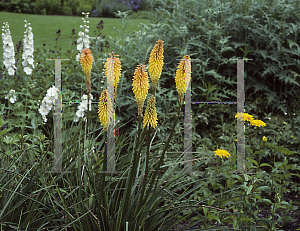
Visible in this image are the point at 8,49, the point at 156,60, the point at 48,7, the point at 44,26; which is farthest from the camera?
the point at 48,7

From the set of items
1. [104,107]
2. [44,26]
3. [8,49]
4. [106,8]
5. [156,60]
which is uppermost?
[106,8]

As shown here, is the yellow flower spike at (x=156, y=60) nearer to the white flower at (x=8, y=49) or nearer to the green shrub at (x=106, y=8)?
the white flower at (x=8, y=49)

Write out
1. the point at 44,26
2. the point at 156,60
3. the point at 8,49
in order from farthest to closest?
the point at 44,26 → the point at 8,49 → the point at 156,60

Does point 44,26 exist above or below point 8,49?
above

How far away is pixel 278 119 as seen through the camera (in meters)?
3.83

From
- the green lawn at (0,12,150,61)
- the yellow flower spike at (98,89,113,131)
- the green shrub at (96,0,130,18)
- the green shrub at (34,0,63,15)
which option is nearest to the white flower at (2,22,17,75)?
the green lawn at (0,12,150,61)

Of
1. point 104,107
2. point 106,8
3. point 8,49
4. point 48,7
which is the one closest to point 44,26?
point 48,7

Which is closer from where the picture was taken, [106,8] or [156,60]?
[156,60]

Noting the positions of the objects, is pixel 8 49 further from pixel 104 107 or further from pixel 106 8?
pixel 106 8

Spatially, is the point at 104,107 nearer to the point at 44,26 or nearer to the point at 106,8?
the point at 44,26

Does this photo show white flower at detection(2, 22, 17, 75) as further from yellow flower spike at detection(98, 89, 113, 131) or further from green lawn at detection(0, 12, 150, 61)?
yellow flower spike at detection(98, 89, 113, 131)

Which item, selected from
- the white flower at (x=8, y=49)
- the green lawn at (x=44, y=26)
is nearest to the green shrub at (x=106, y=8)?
the green lawn at (x=44, y=26)

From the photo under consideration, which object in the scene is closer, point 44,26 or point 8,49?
point 8,49

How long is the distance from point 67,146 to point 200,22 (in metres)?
2.79
